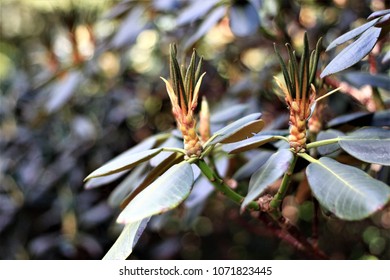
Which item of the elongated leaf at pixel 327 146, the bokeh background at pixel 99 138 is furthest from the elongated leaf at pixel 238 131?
the bokeh background at pixel 99 138

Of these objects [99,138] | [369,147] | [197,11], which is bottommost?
[99,138]

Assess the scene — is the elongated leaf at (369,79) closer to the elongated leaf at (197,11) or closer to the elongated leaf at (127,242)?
the elongated leaf at (197,11)

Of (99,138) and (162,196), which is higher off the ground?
(162,196)

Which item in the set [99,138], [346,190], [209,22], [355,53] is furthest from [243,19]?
[99,138]

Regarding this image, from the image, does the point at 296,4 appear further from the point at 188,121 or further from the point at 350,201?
the point at 350,201

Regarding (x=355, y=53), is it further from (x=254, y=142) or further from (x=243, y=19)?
(x=243, y=19)

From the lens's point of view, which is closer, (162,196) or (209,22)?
(162,196)

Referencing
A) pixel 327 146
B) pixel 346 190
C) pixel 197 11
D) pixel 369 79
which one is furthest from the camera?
pixel 197 11
